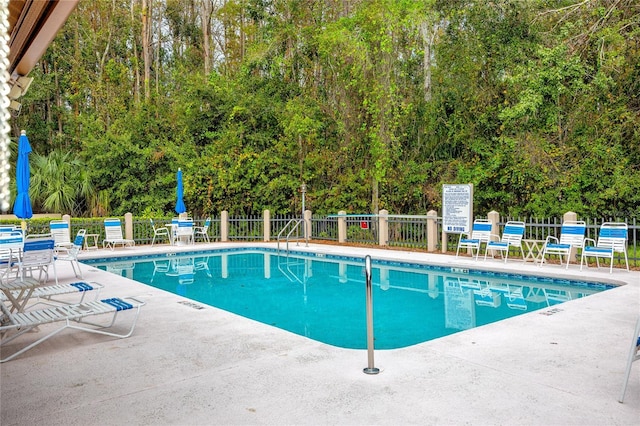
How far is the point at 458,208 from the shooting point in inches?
474

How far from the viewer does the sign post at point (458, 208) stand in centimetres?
1185

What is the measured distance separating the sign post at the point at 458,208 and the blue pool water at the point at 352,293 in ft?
5.23

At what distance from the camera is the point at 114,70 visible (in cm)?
2308

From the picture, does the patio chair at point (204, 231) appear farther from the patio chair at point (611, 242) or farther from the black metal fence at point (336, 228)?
the patio chair at point (611, 242)

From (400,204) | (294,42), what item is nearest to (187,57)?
(294,42)

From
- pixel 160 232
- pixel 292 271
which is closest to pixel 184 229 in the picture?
pixel 160 232

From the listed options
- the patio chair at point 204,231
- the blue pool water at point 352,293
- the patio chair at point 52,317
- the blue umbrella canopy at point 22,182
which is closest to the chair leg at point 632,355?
the blue pool water at point 352,293

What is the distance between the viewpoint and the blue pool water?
6.50 metres

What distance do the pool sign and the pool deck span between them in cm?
623

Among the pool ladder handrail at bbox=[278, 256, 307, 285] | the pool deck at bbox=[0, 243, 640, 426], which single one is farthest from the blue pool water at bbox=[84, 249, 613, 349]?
the pool deck at bbox=[0, 243, 640, 426]

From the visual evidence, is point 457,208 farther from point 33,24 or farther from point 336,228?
point 33,24

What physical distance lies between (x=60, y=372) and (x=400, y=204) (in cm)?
1522

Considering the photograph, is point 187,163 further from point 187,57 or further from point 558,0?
point 558,0

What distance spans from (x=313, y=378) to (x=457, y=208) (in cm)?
912
